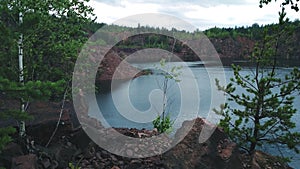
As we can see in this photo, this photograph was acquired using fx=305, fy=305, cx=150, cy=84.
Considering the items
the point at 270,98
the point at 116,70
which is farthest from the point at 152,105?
the point at 116,70

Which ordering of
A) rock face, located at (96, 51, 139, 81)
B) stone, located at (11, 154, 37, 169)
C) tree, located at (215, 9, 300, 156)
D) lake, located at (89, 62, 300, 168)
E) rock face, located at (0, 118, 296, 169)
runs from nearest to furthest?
stone, located at (11, 154, 37, 169) < tree, located at (215, 9, 300, 156) < rock face, located at (0, 118, 296, 169) < lake, located at (89, 62, 300, 168) < rock face, located at (96, 51, 139, 81)

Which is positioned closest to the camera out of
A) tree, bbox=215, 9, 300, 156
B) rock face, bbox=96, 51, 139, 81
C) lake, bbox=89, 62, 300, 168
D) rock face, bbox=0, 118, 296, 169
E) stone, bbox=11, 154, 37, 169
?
stone, bbox=11, 154, 37, 169

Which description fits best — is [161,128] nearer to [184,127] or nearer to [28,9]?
[184,127]

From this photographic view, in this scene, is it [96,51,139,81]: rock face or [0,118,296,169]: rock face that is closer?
[0,118,296,169]: rock face

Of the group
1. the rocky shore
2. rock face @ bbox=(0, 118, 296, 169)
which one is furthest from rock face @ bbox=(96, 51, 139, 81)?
rock face @ bbox=(0, 118, 296, 169)

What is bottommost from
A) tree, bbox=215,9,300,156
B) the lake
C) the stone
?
the lake

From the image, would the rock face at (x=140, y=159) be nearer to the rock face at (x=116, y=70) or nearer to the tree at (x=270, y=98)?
the tree at (x=270, y=98)

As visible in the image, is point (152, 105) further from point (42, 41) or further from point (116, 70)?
point (116, 70)

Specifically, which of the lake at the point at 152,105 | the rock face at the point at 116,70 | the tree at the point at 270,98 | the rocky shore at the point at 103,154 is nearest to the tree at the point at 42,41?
the rocky shore at the point at 103,154

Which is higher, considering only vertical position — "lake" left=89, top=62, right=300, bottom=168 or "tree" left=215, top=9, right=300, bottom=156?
"tree" left=215, top=9, right=300, bottom=156

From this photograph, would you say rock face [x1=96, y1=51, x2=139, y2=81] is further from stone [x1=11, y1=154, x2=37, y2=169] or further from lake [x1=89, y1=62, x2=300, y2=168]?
stone [x1=11, y1=154, x2=37, y2=169]

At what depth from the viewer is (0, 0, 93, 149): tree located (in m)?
6.63

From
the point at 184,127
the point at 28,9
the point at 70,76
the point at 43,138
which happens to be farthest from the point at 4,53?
the point at 184,127

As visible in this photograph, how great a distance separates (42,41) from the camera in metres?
7.57
